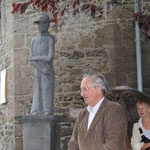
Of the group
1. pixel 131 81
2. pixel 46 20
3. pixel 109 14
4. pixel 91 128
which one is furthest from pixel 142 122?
pixel 109 14

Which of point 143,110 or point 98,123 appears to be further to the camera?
point 143,110

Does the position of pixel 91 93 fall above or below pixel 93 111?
above

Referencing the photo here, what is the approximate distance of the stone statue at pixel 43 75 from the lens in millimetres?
6676

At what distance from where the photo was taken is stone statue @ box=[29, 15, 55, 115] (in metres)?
6.68

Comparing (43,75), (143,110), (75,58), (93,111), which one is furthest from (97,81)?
(75,58)

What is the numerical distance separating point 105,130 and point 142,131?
147 cm

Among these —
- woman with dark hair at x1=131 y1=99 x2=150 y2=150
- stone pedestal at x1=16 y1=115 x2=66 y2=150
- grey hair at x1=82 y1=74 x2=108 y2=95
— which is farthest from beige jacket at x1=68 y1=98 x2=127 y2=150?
stone pedestal at x1=16 y1=115 x2=66 y2=150

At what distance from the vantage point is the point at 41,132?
6.41 meters

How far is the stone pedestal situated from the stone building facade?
7.37 feet

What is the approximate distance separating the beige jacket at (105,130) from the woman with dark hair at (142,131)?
1359 mm

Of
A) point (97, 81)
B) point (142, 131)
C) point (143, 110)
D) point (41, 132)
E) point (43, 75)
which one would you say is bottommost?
point (41, 132)

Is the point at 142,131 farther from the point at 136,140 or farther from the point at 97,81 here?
the point at 97,81

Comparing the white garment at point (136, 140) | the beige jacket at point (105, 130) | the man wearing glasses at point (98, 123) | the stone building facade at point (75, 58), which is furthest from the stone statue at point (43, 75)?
Answer: the beige jacket at point (105, 130)

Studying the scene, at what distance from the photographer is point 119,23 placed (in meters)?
8.92
